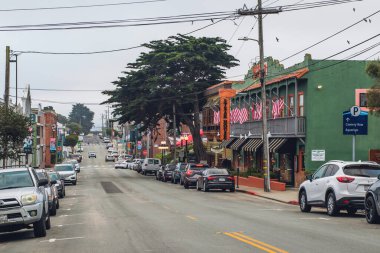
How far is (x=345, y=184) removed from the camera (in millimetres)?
20375

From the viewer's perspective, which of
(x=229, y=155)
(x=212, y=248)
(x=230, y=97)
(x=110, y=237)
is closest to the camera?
(x=212, y=248)

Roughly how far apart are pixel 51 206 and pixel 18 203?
7.47 metres

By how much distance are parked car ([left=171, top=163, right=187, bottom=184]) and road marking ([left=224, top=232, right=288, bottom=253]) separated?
115ft

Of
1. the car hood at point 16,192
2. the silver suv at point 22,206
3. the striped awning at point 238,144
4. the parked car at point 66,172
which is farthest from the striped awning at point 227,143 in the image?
the car hood at point 16,192

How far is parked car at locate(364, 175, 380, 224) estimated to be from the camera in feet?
57.4

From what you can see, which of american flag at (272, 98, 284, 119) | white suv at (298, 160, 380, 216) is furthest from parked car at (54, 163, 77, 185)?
white suv at (298, 160, 380, 216)

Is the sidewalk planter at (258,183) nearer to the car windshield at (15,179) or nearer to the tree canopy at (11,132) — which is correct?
the tree canopy at (11,132)

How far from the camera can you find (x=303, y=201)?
23.3 metres

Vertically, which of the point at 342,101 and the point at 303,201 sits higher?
the point at 342,101

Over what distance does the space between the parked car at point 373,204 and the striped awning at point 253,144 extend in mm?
29445

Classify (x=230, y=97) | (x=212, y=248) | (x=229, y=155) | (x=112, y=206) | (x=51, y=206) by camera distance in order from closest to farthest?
(x=212, y=248), (x=51, y=206), (x=112, y=206), (x=230, y=97), (x=229, y=155)

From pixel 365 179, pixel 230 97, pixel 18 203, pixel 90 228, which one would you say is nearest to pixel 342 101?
pixel 230 97

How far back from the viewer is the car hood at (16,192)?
15.7 metres

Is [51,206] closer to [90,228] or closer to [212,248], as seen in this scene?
[90,228]
